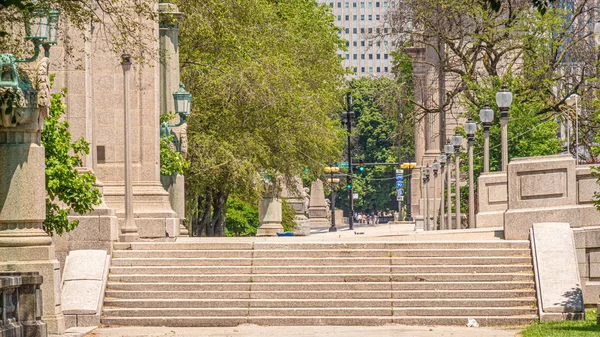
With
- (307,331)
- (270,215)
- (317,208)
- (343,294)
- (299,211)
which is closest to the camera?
(307,331)

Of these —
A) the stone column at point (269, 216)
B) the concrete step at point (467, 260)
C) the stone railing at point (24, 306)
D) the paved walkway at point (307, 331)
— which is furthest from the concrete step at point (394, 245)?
the stone column at point (269, 216)

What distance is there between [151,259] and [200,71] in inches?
689

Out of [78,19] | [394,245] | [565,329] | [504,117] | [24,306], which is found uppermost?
[78,19]

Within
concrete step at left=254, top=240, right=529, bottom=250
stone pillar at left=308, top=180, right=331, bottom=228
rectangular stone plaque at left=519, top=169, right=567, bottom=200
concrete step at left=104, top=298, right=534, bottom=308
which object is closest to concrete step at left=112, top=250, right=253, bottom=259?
concrete step at left=254, top=240, right=529, bottom=250

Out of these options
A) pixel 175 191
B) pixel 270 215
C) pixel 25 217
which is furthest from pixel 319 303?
pixel 270 215

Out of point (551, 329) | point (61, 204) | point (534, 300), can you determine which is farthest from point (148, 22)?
point (551, 329)

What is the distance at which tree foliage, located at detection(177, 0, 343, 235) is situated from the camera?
41.5m

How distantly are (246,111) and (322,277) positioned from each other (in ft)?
62.6

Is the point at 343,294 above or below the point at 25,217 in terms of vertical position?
below

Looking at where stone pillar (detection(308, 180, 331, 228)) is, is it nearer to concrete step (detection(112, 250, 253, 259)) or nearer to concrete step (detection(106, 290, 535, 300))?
concrete step (detection(112, 250, 253, 259))

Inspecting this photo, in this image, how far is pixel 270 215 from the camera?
58906 mm

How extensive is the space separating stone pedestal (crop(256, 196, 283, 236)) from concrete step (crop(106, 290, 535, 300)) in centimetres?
3426

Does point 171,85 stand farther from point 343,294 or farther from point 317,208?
point 317,208

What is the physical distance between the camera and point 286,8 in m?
56.6
